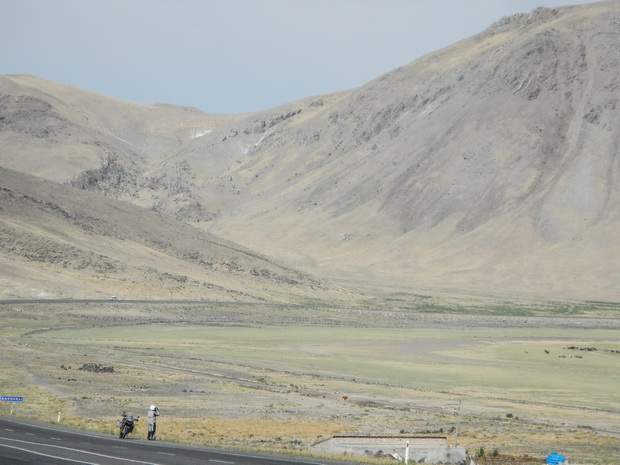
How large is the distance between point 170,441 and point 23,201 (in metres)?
107

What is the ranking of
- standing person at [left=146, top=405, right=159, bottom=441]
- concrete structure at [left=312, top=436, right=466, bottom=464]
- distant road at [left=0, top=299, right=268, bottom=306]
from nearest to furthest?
concrete structure at [left=312, top=436, right=466, bottom=464] → standing person at [left=146, top=405, right=159, bottom=441] → distant road at [left=0, top=299, right=268, bottom=306]

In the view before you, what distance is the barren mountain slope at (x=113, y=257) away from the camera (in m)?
115

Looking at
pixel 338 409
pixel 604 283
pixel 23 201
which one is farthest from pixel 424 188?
pixel 338 409

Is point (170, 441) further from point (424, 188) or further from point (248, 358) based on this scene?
point (424, 188)

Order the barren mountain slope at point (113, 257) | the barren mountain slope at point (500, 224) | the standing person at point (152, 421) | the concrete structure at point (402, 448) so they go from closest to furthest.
Result: 1. the concrete structure at point (402, 448)
2. the standing person at point (152, 421)
3. the barren mountain slope at point (113, 257)
4. the barren mountain slope at point (500, 224)

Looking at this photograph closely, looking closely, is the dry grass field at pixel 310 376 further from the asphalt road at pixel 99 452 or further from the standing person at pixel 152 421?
the asphalt road at pixel 99 452

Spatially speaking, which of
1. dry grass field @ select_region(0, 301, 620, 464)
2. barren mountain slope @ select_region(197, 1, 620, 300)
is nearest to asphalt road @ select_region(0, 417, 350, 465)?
dry grass field @ select_region(0, 301, 620, 464)

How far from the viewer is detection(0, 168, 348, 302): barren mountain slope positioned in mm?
114938

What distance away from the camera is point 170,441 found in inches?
1286

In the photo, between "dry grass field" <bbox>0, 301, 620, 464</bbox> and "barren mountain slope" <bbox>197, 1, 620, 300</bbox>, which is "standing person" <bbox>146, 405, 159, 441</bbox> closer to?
"dry grass field" <bbox>0, 301, 620, 464</bbox>

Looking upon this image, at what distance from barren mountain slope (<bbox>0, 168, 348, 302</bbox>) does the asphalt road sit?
74966 millimetres

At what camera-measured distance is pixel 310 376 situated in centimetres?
5909

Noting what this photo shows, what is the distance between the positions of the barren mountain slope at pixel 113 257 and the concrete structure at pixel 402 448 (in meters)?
78.3

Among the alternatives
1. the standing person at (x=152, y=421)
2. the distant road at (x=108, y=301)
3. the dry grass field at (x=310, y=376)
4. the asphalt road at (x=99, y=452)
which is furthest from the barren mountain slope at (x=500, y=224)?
the asphalt road at (x=99, y=452)
